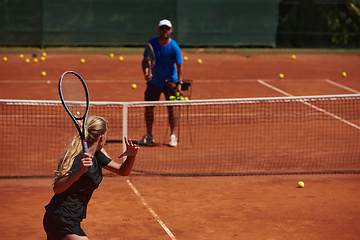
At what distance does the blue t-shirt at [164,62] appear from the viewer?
27.6 ft

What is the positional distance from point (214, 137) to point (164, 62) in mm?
1852

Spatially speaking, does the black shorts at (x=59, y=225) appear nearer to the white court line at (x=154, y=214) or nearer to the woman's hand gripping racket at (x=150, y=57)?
the white court line at (x=154, y=214)

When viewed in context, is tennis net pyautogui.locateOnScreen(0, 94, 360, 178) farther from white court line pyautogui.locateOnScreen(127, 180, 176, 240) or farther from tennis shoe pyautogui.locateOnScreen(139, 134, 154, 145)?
white court line pyautogui.locateOnScreen(127, 180, 176, 240)

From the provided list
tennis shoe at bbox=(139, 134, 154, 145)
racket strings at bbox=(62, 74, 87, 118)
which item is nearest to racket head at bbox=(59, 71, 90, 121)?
racket strings at bbox=(62, 74, 87, 118)

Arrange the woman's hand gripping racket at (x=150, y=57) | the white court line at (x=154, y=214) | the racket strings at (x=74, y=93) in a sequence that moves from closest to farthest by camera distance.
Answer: the racket strings at (x=74, y=93) < the white court line at (x=154, y=214) < the woman's hand gripping racket at (x=150, y=57)

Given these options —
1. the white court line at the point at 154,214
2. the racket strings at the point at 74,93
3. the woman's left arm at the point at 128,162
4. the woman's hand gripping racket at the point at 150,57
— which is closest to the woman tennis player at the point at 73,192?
the woman's left arm at the point at 128,162

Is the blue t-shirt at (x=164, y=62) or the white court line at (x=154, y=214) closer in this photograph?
the white court line at (x=154, y=214)

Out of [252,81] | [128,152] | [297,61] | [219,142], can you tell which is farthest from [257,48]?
[128,152]

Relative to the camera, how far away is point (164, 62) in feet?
27.8

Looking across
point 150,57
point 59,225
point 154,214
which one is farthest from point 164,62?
point 59,225

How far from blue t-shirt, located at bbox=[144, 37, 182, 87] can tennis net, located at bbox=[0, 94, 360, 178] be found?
521mm

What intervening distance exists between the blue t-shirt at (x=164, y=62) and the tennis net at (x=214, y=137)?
1.71 feet

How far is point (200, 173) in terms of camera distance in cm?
743

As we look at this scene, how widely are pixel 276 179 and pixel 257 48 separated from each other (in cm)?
1290
